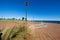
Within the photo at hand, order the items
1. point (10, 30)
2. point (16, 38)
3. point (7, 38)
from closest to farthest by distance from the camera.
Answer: point (7, 38)
point (10, 30)
point (16, 38)

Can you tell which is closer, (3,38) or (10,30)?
(3,38)

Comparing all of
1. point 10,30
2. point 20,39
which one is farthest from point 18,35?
point 10,30

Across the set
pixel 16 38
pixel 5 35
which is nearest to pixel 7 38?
pixel 5 35

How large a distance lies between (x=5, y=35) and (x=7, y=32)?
0.58 feet

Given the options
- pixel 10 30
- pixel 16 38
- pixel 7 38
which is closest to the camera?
pixel 7 38

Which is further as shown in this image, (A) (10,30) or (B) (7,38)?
(A) (10,30)

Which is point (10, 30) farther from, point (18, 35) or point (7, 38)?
point (18, 35)

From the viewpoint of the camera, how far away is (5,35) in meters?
5.20

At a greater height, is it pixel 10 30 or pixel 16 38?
pixel 10 30

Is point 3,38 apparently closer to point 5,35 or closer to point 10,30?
point 5,35

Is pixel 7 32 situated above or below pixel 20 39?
above

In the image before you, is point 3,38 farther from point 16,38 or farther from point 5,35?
point 16,38

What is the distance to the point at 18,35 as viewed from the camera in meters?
6.33

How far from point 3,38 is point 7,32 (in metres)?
0.34
